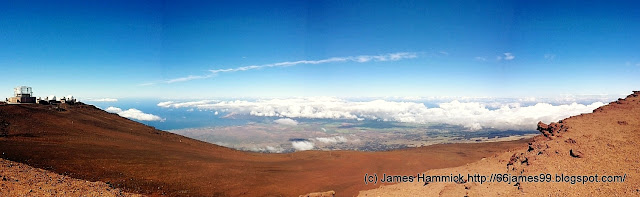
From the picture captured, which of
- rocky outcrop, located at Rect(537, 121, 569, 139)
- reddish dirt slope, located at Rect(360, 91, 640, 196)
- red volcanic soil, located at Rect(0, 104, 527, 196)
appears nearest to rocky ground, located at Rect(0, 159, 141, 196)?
red volcanic soil, located at Rect(0, 104, 527, 196)

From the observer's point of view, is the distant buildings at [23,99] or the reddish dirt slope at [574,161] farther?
the distant buildings at [23,99]

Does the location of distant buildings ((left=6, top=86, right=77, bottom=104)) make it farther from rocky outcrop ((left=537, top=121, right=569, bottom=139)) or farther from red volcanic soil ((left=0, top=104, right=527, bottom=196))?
rocky outcrop ((left=537, top=121, right=569, bottom=139))

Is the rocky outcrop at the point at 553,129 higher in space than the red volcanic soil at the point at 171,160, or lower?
higher

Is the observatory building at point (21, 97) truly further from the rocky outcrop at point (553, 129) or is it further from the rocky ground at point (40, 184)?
the rocky outcrop at point (553, 129)

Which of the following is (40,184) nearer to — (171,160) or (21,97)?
(171,160)

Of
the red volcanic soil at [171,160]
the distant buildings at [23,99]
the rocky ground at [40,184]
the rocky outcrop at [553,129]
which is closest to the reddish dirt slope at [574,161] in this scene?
the rocky outcrop at [553,129]
